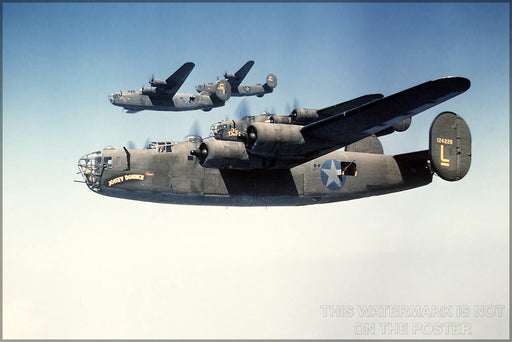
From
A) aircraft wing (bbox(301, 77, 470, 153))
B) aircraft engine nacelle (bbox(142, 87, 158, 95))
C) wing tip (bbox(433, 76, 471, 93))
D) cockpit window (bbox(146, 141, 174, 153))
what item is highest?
aircraft engine nacelle (bbox(142, 87, 158, 95))

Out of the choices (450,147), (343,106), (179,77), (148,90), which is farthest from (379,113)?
(148,90)

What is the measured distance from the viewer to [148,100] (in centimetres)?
3578

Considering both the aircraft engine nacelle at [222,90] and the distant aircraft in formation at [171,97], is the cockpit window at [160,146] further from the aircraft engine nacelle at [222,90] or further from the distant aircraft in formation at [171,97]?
the aircraft engine nacelle at [222,90]

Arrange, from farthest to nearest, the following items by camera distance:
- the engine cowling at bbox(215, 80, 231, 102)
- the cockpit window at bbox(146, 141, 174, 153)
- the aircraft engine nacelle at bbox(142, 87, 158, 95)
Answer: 1. the engine cowling at bbox(215, 80, 231, 102)
2. the aircraft engine nacelle at bbox(142, 87, 158, 95)
3. the cockpit window at bbox(146, 141, 174, 153)

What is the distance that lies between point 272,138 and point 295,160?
5.24 feet

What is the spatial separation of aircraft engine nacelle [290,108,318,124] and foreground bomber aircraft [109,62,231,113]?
768 inches

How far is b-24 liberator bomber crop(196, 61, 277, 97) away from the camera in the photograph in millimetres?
40441

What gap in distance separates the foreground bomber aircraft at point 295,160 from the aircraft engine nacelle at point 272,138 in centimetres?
3

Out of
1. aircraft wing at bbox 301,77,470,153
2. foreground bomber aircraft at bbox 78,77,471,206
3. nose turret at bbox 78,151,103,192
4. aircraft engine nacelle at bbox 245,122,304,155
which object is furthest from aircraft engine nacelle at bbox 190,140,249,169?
nose turret at bbox 78,151,103,192

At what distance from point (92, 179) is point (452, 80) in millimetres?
9853

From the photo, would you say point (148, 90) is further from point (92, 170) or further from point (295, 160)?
point (295, 160)

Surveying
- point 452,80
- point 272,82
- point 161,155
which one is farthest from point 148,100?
point 452,80

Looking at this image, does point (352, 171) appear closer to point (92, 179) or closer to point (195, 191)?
point (195, 191)

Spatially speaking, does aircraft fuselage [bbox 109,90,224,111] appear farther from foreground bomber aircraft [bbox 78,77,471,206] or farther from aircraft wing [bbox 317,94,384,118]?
aircraft wing [bbox 317,94,384,118]
